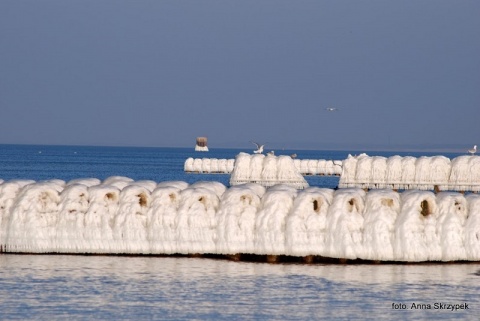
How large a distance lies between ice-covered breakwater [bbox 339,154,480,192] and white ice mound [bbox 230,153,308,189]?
415 centimetres

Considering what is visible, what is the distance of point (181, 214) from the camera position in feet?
75.8

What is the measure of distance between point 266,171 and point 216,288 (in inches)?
1794

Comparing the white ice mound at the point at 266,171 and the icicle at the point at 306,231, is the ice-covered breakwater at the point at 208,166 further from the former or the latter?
the icicle at the point at 306,231

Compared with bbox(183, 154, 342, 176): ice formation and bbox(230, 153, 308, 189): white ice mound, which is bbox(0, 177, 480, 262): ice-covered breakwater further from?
bbox(183, 154, 342, 176): ice formation

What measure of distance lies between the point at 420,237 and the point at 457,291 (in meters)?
3.04

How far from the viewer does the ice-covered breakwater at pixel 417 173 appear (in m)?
54.6

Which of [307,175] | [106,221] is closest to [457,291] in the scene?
[106,221]

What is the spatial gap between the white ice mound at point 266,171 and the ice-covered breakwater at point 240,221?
1589 inches

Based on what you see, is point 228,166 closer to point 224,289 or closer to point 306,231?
point 306,231

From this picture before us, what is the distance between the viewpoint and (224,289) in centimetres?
1936

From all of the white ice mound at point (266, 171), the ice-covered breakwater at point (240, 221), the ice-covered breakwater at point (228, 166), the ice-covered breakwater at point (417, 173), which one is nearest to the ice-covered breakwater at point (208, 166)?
the ice-covered breakwater at point (228, 166)

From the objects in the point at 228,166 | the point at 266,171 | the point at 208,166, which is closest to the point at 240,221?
the point at 266,171

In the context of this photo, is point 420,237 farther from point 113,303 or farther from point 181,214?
point 113,303

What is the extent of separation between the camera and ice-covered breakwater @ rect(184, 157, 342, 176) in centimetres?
10344
